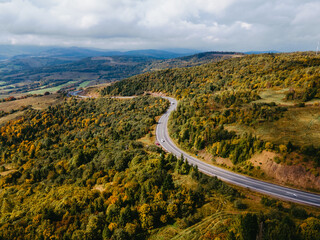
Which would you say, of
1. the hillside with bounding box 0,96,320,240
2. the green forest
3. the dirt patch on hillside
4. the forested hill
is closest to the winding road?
the dirt patch on hillside

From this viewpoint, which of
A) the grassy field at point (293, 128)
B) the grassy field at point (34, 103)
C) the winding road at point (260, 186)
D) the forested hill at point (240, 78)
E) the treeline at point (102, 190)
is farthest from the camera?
the grassy field at point (34, 103)

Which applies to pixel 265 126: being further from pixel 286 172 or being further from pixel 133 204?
pixel 133 204

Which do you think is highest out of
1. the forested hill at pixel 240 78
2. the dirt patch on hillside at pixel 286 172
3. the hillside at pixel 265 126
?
the forested hill at pixel 240 78

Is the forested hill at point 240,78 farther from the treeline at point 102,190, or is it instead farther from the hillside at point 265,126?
the treeline at point 102,190

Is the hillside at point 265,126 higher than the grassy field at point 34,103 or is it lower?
higher

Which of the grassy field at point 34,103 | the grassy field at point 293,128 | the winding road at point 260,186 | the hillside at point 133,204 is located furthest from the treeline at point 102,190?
the grassy field at point 34,103

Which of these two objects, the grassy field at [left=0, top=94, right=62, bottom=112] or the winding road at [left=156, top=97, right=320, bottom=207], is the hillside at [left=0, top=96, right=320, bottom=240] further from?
the grassy field at [left=0, top=94, right=62, bottom=112]

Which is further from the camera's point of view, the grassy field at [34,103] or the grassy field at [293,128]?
the grassy field at [34,103]

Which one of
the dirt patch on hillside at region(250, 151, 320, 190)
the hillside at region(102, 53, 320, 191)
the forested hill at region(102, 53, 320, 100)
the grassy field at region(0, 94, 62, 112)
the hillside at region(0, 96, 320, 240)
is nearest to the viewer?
the hillside at region(0, 96, 320, 240)
